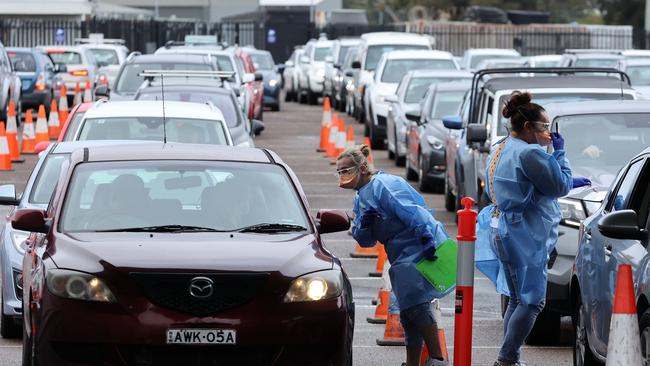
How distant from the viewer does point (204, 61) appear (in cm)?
2634

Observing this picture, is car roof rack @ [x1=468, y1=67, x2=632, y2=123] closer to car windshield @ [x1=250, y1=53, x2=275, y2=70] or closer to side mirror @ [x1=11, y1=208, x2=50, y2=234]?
side mirror @ [x1=11, y1=208, x2=50, y2=234]

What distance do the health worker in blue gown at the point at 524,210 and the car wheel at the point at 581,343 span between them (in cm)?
24

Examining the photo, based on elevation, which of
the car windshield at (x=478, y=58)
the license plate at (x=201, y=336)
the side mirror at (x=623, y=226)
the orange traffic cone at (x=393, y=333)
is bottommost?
the orange traffic cone at (x=393, y=333)

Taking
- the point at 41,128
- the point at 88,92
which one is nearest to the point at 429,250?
the point at 41,128

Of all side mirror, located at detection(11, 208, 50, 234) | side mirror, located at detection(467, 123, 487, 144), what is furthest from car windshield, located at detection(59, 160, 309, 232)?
side mirror, located at detection(467, 123, 487, 144)

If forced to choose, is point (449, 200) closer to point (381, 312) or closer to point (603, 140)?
point (603, 140)

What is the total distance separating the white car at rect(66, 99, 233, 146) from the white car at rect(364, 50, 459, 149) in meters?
13.7

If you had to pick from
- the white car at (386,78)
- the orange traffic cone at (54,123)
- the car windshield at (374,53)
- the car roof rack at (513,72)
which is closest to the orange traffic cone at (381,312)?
the car roof rack at (513,72)

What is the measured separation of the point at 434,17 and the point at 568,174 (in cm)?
10162

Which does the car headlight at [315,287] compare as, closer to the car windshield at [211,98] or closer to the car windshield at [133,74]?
the car windshield at [211,98]

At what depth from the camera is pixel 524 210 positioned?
31.1 ft

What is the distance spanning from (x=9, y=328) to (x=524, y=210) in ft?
12.6

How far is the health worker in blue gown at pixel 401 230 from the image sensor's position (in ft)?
30.4

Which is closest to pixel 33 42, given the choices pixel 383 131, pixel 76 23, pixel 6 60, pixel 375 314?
pixel 76 23
